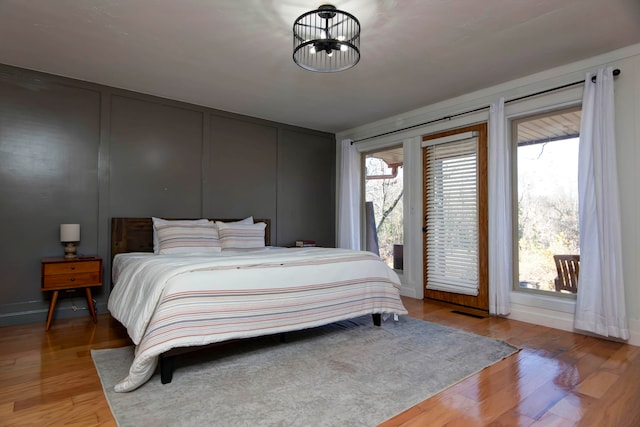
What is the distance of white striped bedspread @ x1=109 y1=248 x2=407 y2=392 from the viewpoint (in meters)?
2.06

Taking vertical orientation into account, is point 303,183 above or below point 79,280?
above

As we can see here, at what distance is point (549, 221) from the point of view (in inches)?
138

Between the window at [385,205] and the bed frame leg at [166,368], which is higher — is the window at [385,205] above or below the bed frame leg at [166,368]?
above

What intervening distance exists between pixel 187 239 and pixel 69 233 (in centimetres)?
108

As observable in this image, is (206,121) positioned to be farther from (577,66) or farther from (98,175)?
(577,66)

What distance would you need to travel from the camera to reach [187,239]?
372cm

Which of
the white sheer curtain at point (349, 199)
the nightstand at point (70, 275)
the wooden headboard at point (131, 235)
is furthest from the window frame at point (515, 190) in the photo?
the nightstand at point (70, 275)

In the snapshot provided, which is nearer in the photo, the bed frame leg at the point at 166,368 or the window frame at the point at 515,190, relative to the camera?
the bed frame leg at the point at 166,368

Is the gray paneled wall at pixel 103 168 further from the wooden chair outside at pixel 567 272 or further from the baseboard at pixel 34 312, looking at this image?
the wooden chair outside at pixel 567 272

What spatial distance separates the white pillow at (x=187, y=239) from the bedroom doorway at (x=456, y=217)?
265 cm

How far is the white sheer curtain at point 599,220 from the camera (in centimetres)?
285

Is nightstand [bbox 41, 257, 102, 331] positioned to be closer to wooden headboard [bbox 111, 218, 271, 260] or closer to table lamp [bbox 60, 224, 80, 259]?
table lamp [bbox 60, 224, 80, 259]

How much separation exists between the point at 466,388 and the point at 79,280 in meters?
3.40

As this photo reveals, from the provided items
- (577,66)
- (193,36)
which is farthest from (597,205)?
(193,36)
